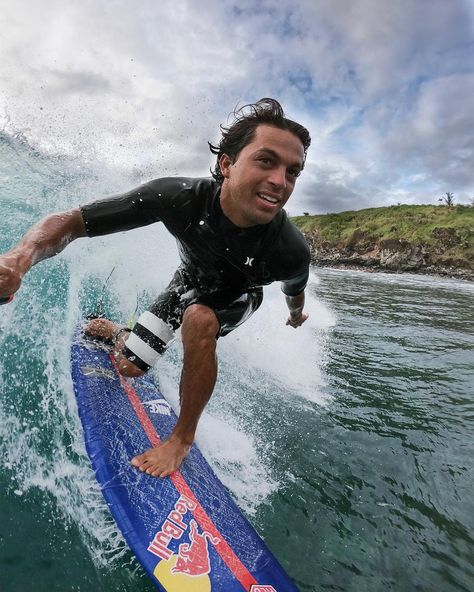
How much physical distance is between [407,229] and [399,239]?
5.14 meters

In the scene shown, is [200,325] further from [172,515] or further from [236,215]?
[172,515]

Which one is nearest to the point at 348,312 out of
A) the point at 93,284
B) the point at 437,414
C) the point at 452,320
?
the point at 452,320

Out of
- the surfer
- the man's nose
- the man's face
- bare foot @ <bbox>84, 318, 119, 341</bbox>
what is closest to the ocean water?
bare foot @ <bbox>84, 318, 119, 341</bbox>

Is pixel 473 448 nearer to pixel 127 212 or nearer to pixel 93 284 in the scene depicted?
pixel 127 212

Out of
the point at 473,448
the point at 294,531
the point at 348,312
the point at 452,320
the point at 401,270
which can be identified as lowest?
the point at 294,531

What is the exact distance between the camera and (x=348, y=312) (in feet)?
37.4

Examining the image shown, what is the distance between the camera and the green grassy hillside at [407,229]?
153 feet

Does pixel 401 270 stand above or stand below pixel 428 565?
above

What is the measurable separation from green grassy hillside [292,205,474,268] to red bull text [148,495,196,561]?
48.4 meters

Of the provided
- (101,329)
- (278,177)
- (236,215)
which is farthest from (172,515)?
(101,329)

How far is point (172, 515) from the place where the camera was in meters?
2.21

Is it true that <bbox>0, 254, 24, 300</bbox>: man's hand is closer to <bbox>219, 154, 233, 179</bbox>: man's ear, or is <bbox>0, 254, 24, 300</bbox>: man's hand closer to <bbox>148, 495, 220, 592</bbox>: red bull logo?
<bbox>148, 495, 220, 592</bbox>: red bull logo

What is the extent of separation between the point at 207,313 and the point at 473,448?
304 centimetres

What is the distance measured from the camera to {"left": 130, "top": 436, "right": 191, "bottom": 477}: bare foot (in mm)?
2443
